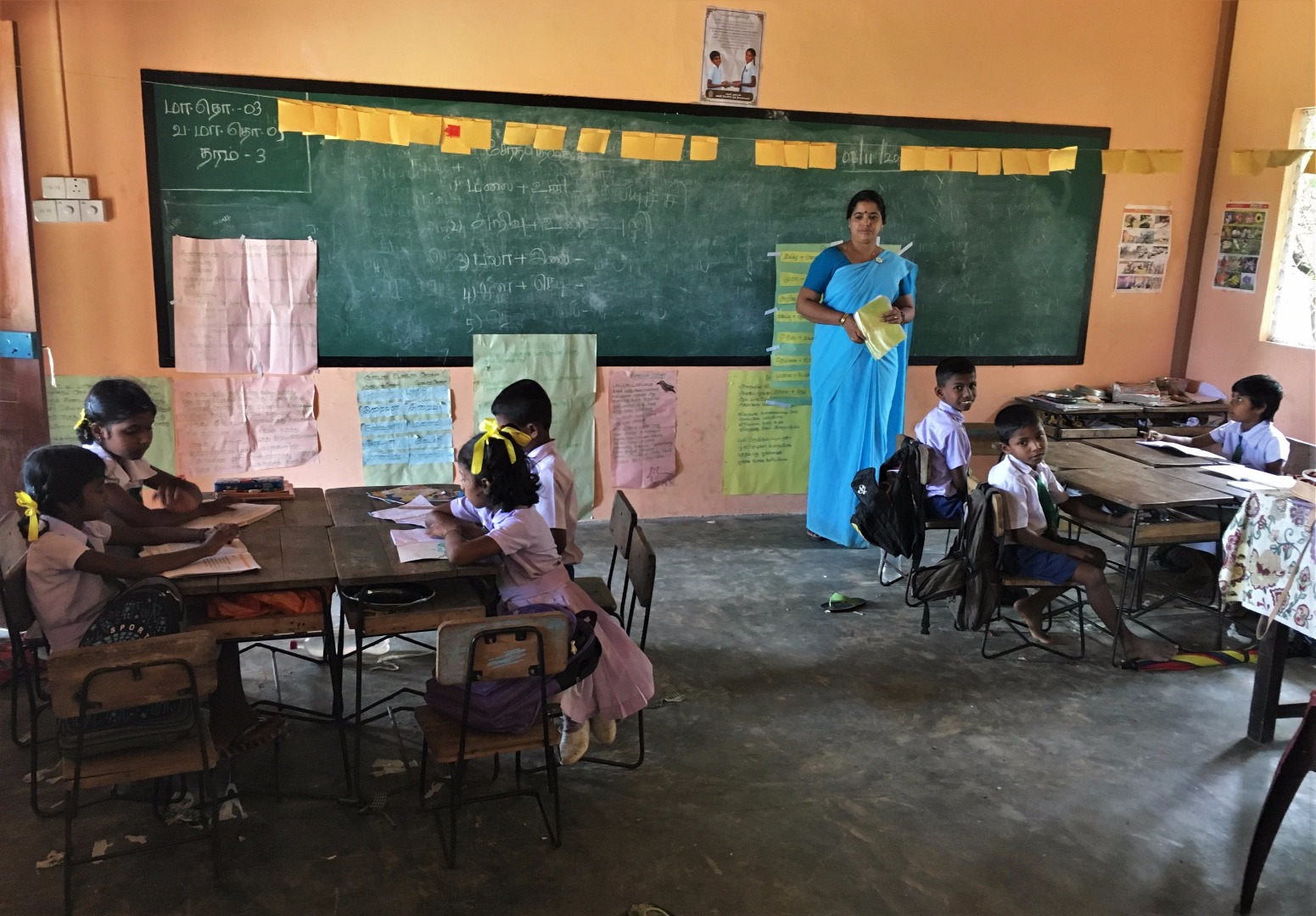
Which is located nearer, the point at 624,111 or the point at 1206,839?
the point at 1206,839

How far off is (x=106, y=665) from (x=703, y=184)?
4.13 m

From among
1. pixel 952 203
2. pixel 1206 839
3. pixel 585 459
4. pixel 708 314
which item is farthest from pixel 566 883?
pixel 952 203

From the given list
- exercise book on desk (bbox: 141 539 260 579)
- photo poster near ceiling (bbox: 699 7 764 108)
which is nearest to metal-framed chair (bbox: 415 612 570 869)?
exercise book on desk (bbox: 141 539 260 579)

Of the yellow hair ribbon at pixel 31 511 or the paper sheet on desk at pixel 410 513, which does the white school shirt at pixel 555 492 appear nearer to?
the paper sheet on desk at pixel 410 513

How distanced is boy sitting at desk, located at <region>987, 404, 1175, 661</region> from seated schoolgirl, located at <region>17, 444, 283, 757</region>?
291 centimetres

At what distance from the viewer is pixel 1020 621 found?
15.5ft

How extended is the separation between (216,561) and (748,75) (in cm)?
391

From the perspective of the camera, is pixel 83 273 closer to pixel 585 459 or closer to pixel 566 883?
pixel 585 459

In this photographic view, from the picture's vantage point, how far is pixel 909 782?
10.9 feet

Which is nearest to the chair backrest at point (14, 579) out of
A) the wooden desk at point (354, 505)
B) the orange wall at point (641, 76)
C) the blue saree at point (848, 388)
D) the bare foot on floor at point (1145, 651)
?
the wooden desk at point (354, 505)

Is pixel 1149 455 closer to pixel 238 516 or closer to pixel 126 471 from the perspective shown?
pixel 238 516

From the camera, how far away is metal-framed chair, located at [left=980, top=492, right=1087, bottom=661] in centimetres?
404

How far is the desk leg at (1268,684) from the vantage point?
358 cm

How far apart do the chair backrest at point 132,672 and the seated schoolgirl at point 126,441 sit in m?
0.97
